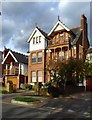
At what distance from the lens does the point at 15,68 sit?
151 ft

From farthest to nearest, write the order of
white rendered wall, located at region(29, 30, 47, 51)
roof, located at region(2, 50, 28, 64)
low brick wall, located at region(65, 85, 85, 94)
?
roof, located at region(2, 50, 28, 64), white rendered wall, located at region(29, 30, 47, 51), low brick wall, located at region(65, 85, 85, 94)

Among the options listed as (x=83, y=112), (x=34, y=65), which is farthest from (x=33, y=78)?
(x=83, y=112)

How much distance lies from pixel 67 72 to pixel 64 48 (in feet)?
37.3

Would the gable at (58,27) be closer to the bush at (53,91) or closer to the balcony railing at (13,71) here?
the balcony railing at (13,71)

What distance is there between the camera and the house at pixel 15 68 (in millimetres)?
45500

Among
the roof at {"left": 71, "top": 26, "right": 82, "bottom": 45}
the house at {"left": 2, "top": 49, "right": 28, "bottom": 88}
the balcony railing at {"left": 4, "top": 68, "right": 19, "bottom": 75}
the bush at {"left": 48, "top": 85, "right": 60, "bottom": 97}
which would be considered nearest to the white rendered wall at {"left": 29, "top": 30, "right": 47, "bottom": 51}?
→ the house at {"left": 2, "top": 49, "right": 28, "bottom": 88}

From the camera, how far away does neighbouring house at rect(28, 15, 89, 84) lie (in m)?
38.5

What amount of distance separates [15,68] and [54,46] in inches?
427

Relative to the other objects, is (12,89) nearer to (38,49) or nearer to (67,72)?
(67,72)

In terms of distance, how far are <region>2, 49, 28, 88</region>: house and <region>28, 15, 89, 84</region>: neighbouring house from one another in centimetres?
330

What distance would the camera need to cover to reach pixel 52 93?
1055 inches

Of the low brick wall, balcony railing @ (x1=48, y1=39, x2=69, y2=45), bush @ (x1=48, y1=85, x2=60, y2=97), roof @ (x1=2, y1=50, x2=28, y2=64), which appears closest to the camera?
bush @ (x1=48, y1=85, x2=60, y2=97)

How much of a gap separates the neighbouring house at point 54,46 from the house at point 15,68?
330 centimetres

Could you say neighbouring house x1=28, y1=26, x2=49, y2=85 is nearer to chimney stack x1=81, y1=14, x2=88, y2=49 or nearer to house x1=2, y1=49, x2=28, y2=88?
house x1=2, y1=49, x2=28, y2=88
